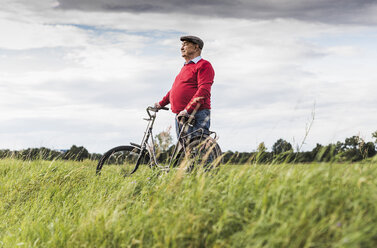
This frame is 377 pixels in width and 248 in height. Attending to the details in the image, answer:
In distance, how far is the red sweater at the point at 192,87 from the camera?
654 cm

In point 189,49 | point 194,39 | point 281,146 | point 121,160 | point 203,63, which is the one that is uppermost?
point 194,39

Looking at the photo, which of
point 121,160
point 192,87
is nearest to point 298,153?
point 192,87

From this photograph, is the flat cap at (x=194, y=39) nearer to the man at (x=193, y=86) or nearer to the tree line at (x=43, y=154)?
the man at (x=193, y=86)

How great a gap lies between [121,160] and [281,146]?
364cm

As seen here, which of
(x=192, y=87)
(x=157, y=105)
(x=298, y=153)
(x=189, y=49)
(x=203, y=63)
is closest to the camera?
(x=298, y=153)

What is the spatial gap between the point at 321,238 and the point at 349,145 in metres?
2.33

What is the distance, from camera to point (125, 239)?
155 inches

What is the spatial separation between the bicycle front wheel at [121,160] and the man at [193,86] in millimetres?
1150

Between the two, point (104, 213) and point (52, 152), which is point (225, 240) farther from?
point (52, 152)

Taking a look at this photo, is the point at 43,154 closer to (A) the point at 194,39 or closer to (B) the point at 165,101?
(B) the point at 165,101

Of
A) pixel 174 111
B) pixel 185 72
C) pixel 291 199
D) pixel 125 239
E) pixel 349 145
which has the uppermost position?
pixel 185 72

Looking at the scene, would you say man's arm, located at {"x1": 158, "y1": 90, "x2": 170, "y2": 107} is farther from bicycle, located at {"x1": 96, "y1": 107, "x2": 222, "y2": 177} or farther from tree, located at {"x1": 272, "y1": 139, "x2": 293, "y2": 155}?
tree, located at {"x1": 272, "y1": 139, "x2": 293, "y2": 155}

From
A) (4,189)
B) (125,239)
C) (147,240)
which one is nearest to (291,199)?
(147,240)

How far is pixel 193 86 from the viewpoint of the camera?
6.93 metres
